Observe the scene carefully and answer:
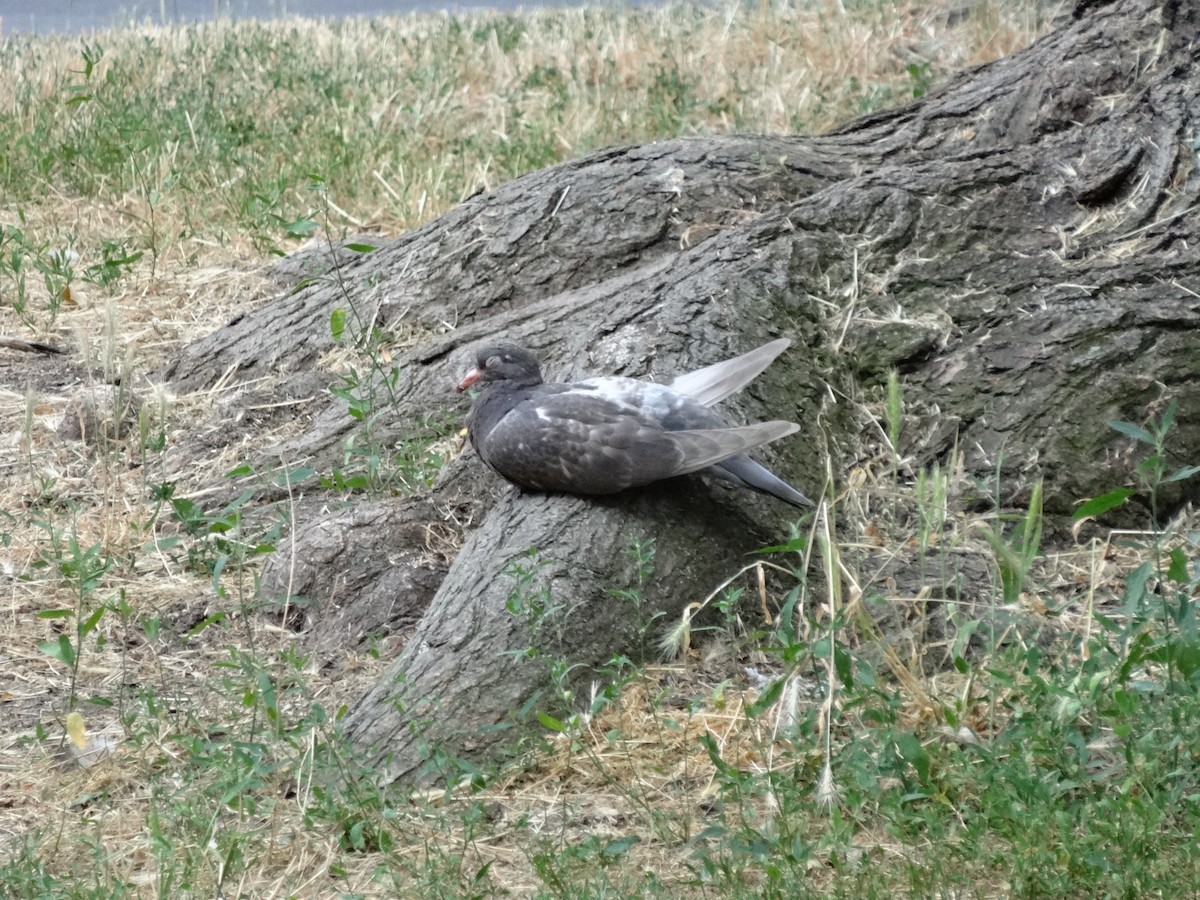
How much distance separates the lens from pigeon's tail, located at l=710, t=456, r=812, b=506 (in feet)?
12.0

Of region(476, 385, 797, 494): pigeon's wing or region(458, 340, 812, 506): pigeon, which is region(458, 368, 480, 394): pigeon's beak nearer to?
region(458, 340, 812, 506): pigeon

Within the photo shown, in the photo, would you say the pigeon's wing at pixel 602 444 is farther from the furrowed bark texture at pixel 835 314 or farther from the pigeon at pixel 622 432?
the furrowed bark texture at pixel 835 314

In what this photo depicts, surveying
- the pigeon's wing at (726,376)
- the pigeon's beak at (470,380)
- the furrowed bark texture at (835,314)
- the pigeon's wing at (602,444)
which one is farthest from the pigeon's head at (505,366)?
the pigeon's wing at (726,376)

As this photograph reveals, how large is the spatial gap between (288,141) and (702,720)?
588 cm

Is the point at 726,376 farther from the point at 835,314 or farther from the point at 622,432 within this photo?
the point at 835,314

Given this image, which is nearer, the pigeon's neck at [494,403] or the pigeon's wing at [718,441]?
the pigeon's wing at [718,441]

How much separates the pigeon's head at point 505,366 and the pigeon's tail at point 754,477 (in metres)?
0.71

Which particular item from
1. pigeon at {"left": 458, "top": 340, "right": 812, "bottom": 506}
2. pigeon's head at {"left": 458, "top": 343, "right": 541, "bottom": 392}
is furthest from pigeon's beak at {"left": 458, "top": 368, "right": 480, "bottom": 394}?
pigeon at {"left": 458, "top": 340, "right": 812, "bottom": 506}

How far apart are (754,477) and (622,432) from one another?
40 cm

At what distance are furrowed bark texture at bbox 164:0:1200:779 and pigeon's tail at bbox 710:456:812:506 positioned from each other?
126 millimetres

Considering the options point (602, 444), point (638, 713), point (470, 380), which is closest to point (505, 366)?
point (470, 380)

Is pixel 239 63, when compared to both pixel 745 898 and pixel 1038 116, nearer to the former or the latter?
pixel 1038 116

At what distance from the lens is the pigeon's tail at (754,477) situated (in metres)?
3.67

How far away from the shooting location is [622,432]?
3564 mm
